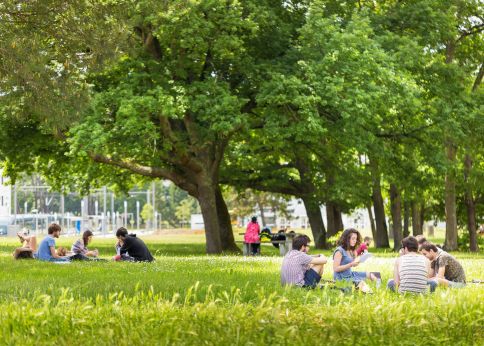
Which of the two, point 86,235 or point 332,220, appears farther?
point 332,220

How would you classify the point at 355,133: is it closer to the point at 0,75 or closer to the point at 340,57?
the point at 340,57

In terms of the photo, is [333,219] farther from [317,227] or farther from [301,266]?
[301,266]

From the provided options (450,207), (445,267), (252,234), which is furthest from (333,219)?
(445,267)

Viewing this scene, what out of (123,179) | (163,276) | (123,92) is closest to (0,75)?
(163,276)

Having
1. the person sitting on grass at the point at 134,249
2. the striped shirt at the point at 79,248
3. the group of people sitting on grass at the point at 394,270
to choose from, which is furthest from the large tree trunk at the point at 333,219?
the group of people sitting on grass at the point at 394,270

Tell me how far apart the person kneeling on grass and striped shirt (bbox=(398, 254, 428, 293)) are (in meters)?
1.29

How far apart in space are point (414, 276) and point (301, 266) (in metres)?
1.76

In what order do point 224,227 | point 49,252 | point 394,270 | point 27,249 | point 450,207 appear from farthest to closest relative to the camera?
1. point 224,227
2. point 450,207
3. point 27,249
4. point 49,252
5. point 394,270

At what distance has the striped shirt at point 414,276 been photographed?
1361 cm

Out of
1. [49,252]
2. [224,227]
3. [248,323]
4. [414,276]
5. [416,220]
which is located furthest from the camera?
[416,220]

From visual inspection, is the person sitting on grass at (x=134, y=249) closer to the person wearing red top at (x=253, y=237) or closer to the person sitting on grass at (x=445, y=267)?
the person sitting on grass at (x=445, y=267)

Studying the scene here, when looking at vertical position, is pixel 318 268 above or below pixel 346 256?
below

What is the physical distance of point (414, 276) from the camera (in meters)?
13.7

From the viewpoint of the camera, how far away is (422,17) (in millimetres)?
35281
